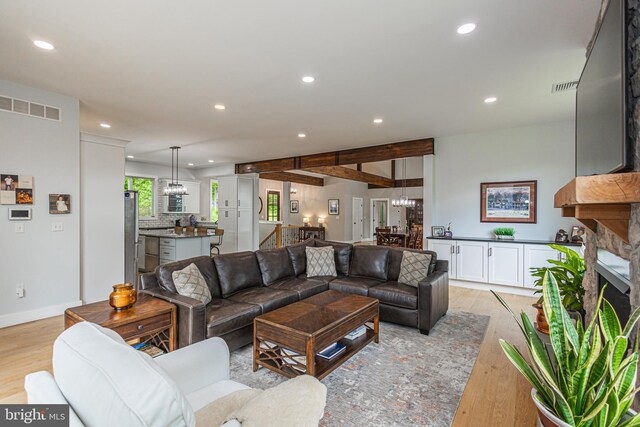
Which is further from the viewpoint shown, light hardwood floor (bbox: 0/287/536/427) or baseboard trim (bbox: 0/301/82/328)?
baseboard trim (bbox: 0/301/82/328)

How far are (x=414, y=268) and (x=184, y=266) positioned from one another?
8.57 feet

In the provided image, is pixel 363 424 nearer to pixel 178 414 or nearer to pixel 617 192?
pixel 178 414

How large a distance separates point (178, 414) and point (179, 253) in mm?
5800

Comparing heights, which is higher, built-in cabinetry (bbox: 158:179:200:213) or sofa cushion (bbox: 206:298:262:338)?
built-in cabinetry (bbox: 158:179:200:213)

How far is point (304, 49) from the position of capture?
2.75m

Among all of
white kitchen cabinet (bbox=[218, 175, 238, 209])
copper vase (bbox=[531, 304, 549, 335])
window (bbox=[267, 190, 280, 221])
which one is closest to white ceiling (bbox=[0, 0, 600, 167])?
copper vase (bbox=[531, 304, 549, 335])

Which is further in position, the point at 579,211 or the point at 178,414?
the point at 579,211

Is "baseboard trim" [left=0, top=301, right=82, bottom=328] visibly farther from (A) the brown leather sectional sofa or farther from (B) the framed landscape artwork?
(B) the framed landscape artwork

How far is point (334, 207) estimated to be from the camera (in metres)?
12.4

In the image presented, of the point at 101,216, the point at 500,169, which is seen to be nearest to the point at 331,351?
the point at 101,216

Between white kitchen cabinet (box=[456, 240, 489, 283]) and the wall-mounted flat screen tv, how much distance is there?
3485mm

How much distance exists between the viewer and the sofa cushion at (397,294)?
348 centimetres

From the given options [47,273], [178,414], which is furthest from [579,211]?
[47,273]

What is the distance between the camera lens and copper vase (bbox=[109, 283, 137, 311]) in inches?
93.7
